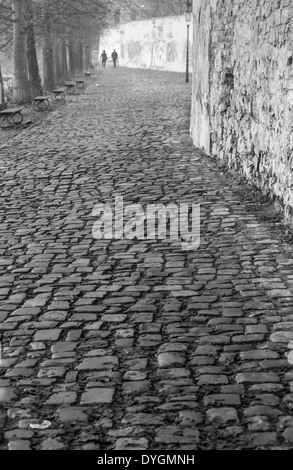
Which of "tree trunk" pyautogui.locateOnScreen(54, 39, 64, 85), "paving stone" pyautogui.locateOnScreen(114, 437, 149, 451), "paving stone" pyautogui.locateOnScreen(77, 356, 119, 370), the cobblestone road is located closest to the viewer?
"paving stone" pyautogui.locateOnScreen(114, 437, 149, 451)

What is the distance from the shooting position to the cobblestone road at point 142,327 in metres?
3.80

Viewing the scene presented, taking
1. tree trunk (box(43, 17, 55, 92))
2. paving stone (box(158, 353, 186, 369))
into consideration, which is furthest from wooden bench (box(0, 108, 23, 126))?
paving stone (box(158, 353, 186, 369))

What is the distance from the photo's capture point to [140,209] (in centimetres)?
867

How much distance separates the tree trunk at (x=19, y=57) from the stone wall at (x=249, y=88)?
8.86m

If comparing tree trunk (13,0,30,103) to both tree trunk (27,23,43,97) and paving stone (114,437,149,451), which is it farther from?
paving stone (114,437,149,451)

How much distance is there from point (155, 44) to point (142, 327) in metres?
49.9

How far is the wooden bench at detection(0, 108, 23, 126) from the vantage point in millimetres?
17203

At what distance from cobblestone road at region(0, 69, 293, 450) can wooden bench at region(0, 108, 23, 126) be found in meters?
7.52

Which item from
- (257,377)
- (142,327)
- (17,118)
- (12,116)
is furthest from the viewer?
(17,118)

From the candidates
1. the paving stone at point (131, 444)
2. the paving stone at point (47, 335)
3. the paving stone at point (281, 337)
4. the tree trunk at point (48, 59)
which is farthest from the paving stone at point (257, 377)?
the tree trunk at point (48, 59)

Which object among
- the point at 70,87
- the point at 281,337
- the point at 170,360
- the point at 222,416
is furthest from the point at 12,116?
the point at 222,416

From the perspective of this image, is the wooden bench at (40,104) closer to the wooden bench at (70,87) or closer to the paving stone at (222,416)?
the wooden bench at (70,87)

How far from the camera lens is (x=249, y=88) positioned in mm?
9883

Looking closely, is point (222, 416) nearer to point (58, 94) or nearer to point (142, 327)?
point (142, 327)
